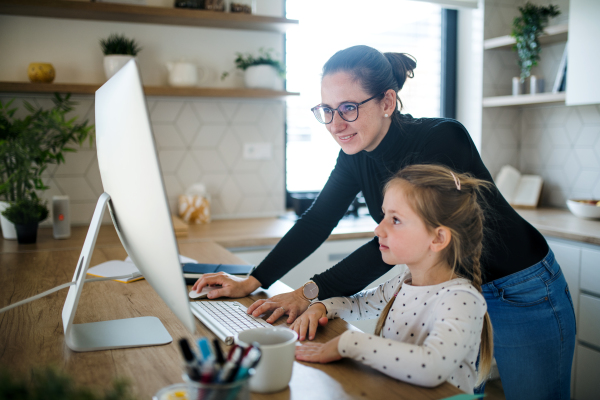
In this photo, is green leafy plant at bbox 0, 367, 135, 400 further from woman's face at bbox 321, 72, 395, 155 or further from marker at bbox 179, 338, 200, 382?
woman's face at bbox 321, 72, 395, 155

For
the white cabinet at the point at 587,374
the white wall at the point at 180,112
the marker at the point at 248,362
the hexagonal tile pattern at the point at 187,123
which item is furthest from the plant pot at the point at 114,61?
the white cabinet at the point at 587,374

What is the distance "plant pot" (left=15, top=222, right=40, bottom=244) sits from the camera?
2.02 meters

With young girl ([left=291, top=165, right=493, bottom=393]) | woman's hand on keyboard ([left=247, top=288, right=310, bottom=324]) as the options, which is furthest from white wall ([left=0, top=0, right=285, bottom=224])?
young girl ([left=291, top=165, right=493, bottom=393])

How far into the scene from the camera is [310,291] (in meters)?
1.17

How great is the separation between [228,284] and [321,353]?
1.51 ft

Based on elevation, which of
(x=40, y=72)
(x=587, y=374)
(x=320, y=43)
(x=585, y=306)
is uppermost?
(x=320, y=43)

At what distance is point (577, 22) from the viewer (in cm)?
245

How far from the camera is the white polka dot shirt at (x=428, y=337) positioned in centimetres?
78

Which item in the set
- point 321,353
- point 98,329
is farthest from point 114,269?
point 321,353

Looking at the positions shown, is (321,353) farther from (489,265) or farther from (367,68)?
(367,68)

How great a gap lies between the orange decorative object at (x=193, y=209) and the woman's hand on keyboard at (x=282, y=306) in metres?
1.49

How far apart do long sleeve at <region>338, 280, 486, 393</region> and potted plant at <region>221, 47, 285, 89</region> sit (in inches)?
71.5

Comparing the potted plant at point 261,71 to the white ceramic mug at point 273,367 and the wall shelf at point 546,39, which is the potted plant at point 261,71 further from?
the white ceramic mug at point 273,367

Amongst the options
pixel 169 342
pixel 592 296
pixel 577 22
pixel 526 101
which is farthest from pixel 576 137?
pixel 169 342
